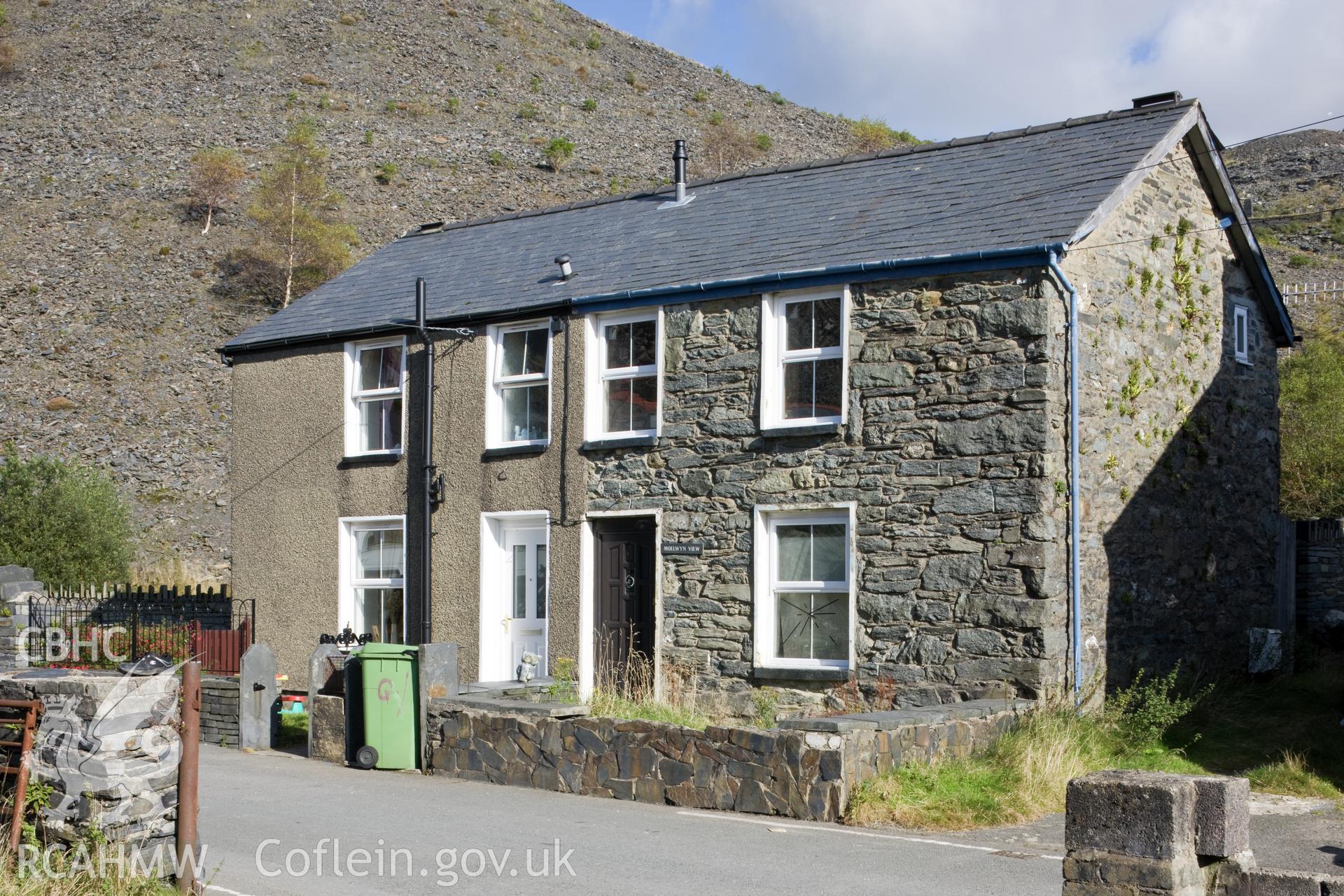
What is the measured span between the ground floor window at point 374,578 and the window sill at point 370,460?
704mm

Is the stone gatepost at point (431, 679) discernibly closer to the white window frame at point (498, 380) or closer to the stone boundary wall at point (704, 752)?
the stone boundary wall at point (704, 752)

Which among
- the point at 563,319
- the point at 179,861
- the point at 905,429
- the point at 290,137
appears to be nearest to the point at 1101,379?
the point at 905,429

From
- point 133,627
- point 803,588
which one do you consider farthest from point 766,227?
point 133,627

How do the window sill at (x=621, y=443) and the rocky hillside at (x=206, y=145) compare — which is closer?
the window sill at (x=621, y=443)

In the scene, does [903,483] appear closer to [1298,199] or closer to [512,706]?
[512,706]

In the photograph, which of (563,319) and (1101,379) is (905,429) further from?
(563,319)

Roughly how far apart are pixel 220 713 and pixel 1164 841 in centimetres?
1133

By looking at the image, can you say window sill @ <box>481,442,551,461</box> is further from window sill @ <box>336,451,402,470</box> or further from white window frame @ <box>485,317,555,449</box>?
window sill @ <box>336,451,402,470</box>

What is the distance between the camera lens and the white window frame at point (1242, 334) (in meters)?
17.0

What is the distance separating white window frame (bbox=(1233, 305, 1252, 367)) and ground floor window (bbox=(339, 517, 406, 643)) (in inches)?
418

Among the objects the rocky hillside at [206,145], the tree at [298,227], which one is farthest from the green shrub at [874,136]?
the tree at [298,227]

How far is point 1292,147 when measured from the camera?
60.9 metres

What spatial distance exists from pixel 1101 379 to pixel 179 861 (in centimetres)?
1007

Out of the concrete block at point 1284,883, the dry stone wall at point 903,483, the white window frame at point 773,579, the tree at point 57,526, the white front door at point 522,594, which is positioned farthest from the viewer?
the tree at point 57,526
